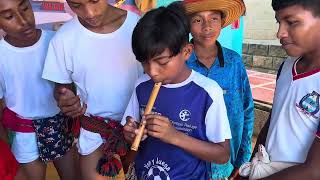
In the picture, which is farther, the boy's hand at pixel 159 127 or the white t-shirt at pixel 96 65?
the white t-shirt at pixel 96 65

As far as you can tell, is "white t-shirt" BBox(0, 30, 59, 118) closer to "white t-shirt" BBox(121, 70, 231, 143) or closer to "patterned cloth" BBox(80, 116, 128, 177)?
"patterned cloth" BBox(80, 116, 128, 177)

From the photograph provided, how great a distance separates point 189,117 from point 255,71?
5.56m

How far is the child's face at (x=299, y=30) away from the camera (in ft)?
4.28

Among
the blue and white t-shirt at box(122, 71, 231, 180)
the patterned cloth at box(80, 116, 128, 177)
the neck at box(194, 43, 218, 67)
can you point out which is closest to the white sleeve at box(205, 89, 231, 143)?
the blue and white t-shirt at box(122, 71, 231, 180)

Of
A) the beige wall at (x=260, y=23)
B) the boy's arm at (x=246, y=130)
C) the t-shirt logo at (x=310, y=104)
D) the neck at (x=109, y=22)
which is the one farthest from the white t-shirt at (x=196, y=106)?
the beige wall at (x=260, y=23)

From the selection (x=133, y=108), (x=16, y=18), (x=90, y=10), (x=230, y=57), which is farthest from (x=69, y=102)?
(x=230, y=57)

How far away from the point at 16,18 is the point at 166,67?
2.86ft

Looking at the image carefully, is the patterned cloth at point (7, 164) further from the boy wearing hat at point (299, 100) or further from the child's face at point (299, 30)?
the child's face at point (299, 30)

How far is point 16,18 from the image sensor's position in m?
1.90

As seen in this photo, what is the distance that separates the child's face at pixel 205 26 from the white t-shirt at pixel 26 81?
80 cm

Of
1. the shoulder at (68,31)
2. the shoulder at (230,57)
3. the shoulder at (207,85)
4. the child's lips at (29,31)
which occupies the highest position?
the shoulder at (68,31)

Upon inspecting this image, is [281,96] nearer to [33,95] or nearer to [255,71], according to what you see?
[33,95]

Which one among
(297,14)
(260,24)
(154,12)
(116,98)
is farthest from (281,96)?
(260,24)

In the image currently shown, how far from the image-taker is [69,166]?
7.27ft
